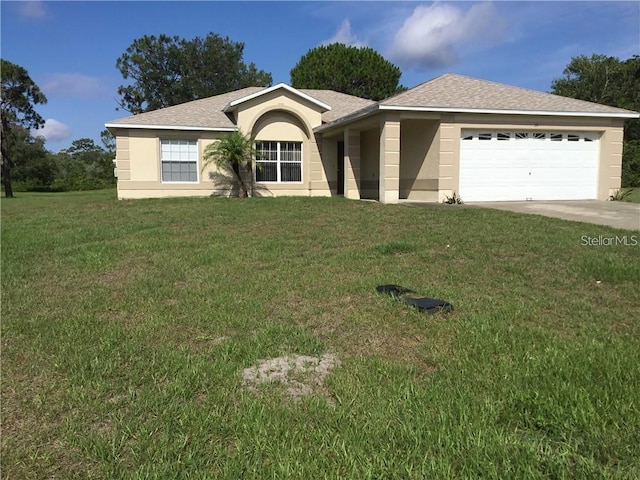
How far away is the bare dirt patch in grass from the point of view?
317 cm

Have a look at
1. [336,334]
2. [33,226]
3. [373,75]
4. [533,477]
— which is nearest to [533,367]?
[533,477]

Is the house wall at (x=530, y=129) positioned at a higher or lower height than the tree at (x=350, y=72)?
lower

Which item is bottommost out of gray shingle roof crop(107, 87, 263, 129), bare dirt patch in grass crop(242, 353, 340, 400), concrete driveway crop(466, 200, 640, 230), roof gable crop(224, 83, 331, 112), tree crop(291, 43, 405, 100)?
bare dirt patch in grass crop(242, 353, 340, 400)

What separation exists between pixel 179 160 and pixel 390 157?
9519 millimetres

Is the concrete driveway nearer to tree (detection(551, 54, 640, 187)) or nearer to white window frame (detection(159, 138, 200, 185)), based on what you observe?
white window frame (detection(159, 138, 200, 185))

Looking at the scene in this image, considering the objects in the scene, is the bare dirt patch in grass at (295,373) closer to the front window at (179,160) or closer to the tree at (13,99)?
the front window at (179,160)

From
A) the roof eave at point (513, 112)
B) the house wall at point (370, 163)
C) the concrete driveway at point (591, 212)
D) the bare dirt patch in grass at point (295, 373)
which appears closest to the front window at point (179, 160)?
the house wall at point (370, 163)

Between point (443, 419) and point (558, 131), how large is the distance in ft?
54.3

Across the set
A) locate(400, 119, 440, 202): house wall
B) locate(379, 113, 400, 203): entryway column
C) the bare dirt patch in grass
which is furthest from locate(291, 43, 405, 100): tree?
the bare dirt patch in grass

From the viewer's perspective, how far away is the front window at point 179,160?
19859 mm

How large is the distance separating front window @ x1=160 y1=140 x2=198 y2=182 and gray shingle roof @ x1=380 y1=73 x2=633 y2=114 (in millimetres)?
9093

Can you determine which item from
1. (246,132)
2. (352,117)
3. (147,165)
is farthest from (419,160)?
(147,165)

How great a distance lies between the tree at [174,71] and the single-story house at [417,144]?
29.2m

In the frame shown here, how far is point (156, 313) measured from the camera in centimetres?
473
